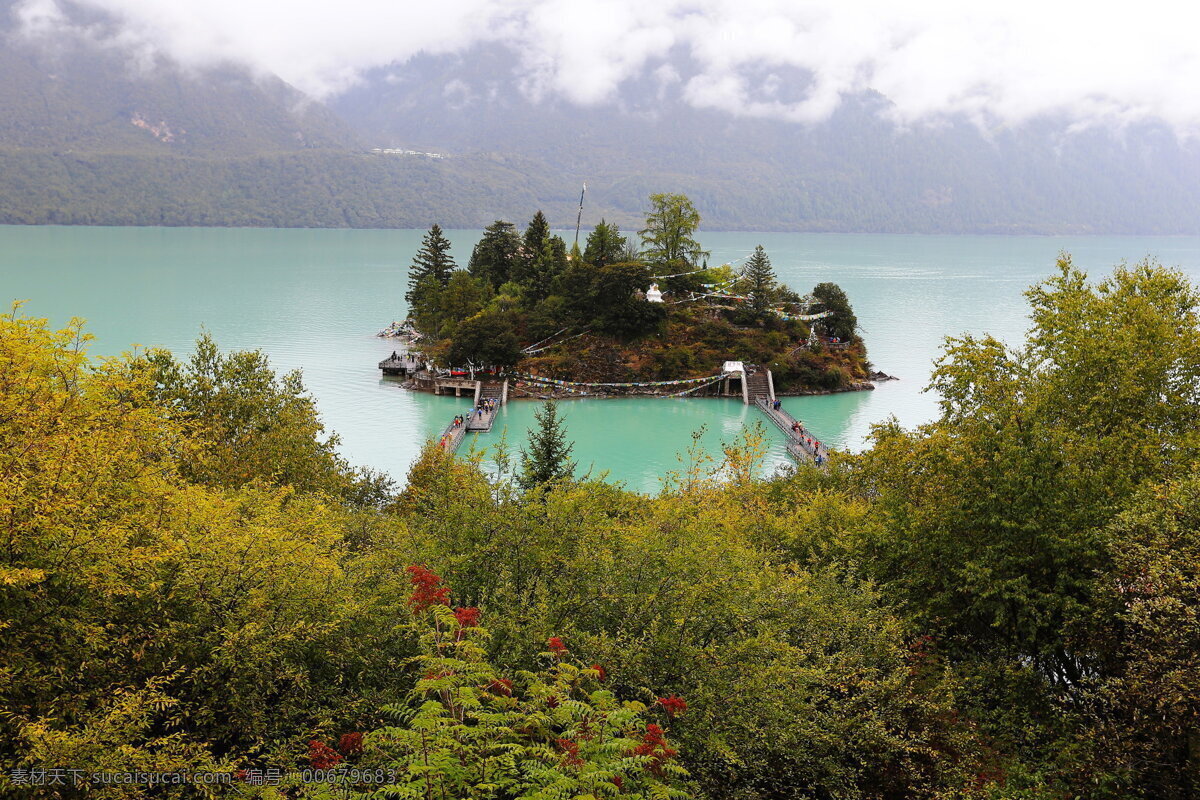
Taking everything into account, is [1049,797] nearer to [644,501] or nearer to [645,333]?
[644,501]

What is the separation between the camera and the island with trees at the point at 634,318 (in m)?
66.2

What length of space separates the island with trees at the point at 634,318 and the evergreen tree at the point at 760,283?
0.13 metres

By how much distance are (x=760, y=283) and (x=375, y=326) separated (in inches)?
1801

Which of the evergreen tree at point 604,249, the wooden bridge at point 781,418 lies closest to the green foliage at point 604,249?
the evergreen tree at point 604,249

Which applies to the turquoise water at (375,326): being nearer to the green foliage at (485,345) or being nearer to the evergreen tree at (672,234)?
the green foliage at (485,345)

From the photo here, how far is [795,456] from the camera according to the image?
48.8m

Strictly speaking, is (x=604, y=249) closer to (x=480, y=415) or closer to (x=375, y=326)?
(x=480, y=415)

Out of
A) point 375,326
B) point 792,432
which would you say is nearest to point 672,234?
point 792,432

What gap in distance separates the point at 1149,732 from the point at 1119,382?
11.1 m

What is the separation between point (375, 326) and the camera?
94.4m

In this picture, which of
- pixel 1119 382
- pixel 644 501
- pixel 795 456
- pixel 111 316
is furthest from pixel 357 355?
pixel 1119 382

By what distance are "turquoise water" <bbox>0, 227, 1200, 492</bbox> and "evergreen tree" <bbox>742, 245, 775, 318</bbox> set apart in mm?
10546

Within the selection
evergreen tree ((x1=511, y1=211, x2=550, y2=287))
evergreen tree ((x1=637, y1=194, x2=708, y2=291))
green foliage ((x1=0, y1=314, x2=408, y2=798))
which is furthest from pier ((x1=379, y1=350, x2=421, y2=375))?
green foliage ((x1=0, y1=314, x2=408, y2=798))

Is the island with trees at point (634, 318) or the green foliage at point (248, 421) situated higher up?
the island with trees at point (634, 318)
